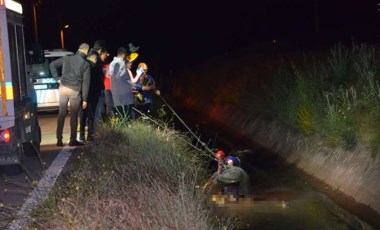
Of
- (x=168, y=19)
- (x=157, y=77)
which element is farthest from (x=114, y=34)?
(x=157, y=77)

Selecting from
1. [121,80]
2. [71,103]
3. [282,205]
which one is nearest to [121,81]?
[121,80]

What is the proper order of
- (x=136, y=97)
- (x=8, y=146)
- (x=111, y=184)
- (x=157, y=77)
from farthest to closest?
(x=157, y=77)
(x=136, y=97)
(x=8, y=146)
(x=111, y=184)

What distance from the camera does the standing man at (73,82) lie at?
37.5 ft

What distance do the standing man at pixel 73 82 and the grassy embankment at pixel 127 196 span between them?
2.45 m

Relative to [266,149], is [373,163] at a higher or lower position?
higher

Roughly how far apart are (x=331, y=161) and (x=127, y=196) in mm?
6062

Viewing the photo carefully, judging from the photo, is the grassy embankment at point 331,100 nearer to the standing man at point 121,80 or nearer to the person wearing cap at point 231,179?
the person wearing cap at point 231,179

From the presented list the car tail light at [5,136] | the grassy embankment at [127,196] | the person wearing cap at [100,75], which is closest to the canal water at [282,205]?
the grassy embankment at [127,196]

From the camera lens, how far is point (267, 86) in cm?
1683

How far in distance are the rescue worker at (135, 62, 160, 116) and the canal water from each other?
232cm

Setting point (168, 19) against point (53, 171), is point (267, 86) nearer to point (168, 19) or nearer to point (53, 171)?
point (53, 171)

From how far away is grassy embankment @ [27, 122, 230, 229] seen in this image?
523cm

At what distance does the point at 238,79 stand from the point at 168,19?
33.7 metres

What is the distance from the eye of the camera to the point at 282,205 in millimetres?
9383
